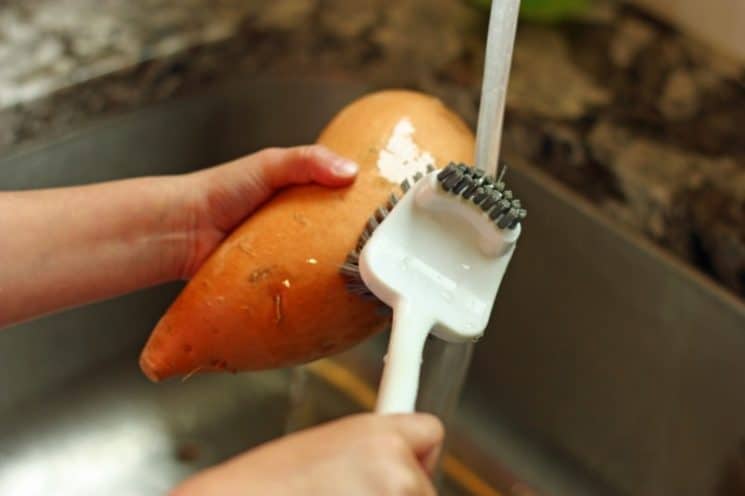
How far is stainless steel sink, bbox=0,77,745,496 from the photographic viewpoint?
0.72 m

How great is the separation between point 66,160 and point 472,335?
416mm

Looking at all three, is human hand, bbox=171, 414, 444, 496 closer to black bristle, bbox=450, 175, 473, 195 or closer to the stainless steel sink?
black bristle, bbox=450, 175, 473, 195

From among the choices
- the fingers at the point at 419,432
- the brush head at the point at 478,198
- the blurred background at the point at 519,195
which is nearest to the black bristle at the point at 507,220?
the brush head at the point at 478,198

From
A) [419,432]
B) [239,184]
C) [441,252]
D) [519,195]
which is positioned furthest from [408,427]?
[519,195]

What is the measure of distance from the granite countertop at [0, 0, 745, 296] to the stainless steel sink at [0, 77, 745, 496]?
0.02 m

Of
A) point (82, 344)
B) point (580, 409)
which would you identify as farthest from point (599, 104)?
point (82, 344)

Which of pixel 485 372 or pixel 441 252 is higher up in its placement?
pixel 441 252

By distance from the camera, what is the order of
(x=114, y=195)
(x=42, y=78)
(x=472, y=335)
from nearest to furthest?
(x=472, y=335), (x=114, y=195), (x=42, y=78)

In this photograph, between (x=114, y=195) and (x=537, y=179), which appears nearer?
(x=114, y=195)

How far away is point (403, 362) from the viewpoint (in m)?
0.43

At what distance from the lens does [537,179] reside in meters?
0.74

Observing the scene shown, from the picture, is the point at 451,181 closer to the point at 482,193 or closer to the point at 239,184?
the point at 482,193

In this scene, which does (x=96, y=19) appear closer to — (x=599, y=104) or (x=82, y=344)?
(x=82, y=344)

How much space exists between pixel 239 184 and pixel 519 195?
274mm
